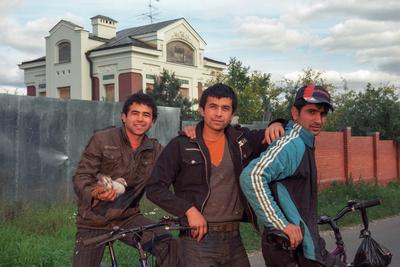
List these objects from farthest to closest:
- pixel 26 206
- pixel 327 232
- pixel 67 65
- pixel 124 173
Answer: pixel 67 65, pixel 327 232, pixel 26 206, pixel 124 173

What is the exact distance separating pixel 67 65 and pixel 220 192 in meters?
39.7

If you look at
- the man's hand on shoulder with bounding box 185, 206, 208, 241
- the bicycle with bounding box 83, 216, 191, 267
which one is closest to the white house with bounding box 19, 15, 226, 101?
the bicycle with bounding box 83, 216, 191, 267

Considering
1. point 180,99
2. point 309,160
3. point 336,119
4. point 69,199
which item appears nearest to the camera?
point 309,160

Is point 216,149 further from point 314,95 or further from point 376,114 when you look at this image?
point 376,114

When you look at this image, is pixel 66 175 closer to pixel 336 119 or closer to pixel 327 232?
pixel 327 232

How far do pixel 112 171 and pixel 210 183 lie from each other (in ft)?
3.11

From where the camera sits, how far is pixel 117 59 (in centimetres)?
3862

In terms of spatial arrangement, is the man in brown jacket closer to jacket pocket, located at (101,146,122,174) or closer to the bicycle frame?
jacket pocket, located at (101,146,122,174)

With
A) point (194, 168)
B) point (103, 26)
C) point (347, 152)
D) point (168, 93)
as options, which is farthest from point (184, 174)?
point (103, 26)

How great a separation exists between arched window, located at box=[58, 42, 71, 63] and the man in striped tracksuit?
39.9 meters

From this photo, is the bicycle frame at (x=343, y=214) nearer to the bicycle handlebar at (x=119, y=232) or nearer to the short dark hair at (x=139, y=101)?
the bicycle handlebar at (x=119, y=232)

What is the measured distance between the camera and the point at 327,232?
10516 mm

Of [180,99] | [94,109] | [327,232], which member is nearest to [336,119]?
A: [180,99]

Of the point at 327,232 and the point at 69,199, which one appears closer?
the point at 69,199
